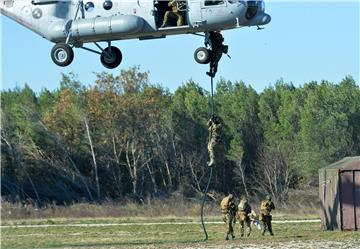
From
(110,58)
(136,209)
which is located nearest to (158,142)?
(136,209)

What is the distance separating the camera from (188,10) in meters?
23.1

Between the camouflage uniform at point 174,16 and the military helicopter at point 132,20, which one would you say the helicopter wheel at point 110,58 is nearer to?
the military helicopter at point 132,20

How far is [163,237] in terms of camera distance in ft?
117

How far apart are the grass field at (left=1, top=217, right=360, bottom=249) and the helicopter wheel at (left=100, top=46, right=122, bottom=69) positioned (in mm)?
6844

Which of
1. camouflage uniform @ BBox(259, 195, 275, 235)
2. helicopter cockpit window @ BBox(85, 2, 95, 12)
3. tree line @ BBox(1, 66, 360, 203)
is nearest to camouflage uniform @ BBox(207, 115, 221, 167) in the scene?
helicopter cockpit window @ BBox(85, 2, 95, 12)

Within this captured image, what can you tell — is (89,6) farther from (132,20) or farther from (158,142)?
(158,142)

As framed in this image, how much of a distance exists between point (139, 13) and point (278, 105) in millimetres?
58478

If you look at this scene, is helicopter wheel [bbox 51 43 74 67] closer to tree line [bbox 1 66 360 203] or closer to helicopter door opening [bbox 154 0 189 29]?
helicopter door opening [bbox 154 0 189 29]

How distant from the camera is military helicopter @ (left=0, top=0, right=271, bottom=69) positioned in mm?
23141

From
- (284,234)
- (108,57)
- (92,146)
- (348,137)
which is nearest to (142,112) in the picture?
(92,146)

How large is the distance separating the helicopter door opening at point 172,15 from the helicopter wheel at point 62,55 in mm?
2254

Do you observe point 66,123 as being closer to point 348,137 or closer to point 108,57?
point 348,137

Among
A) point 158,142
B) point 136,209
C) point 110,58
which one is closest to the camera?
point 110,58

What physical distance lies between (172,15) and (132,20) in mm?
953
